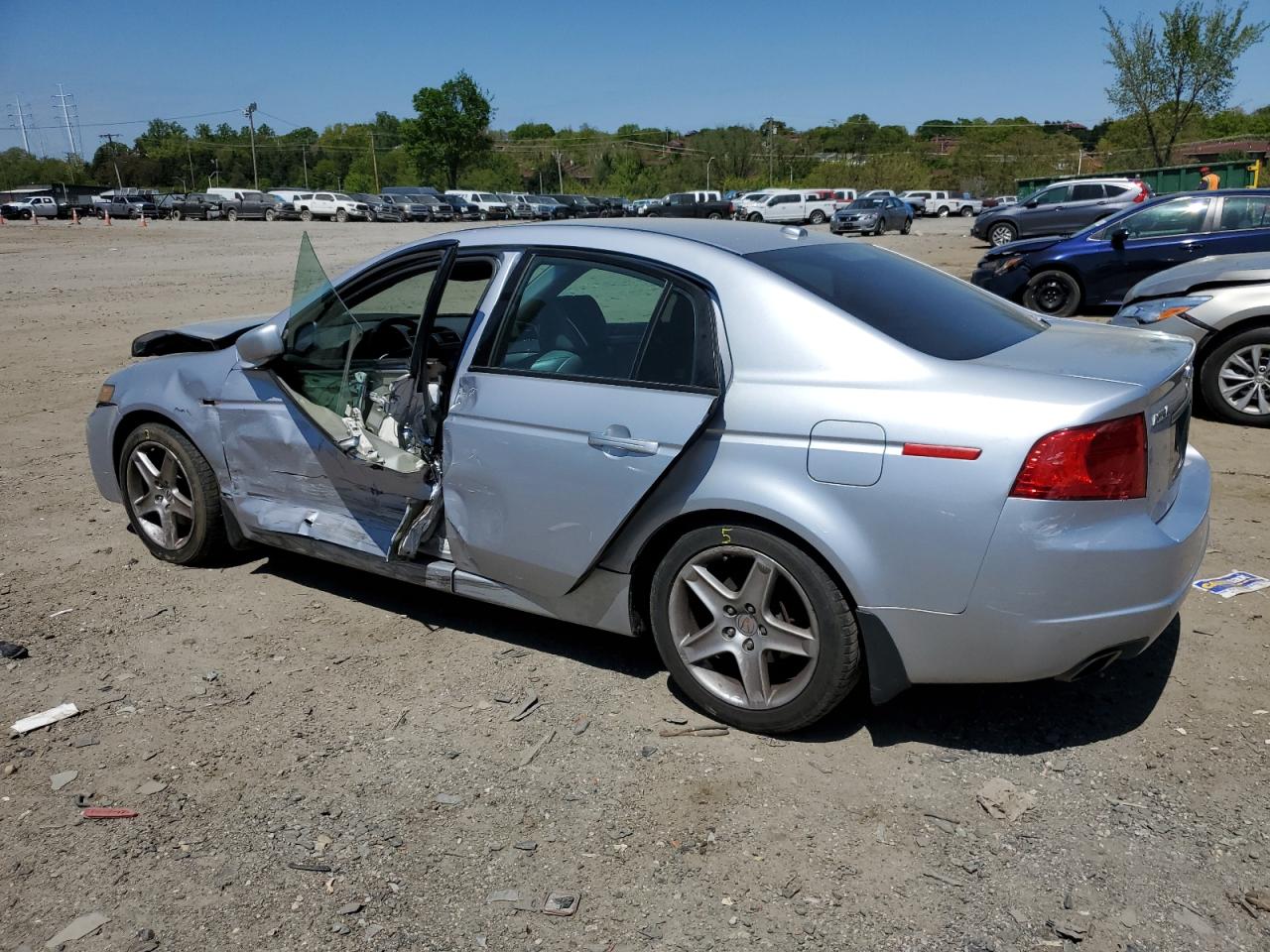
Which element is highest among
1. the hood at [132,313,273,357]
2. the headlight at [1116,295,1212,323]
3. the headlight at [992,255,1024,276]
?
the hood at [132,313,273,357]

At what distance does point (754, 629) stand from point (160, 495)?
334 cm

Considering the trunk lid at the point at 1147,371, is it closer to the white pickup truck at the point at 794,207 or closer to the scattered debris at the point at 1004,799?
the scattered debris at the point at 1004,799

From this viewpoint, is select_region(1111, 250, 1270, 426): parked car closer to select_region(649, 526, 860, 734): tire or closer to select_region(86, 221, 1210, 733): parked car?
select_region(86, 221, 1210, 733): parked car

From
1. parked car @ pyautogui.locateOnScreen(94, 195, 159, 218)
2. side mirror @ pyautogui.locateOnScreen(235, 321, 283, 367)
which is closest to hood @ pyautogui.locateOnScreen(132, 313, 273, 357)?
side mirror @ pyautogui.locateOnScreen(235, 321, 283, 367)

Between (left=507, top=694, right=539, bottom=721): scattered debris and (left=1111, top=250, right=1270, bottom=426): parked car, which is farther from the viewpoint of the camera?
(left=1111, top=250, right=1270, bottom=426): parked car

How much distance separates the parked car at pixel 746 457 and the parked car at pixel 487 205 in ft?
199

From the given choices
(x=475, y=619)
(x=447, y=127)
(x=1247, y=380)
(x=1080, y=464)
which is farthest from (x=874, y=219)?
(x=447, y=127)

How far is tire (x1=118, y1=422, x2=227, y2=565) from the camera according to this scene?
16.1 ft

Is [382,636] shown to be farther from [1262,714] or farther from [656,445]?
[1262,714]

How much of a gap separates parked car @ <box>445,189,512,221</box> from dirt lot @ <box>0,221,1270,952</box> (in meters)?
61.1

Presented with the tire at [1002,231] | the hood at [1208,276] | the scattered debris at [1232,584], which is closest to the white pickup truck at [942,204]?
the tire at [1002,231]

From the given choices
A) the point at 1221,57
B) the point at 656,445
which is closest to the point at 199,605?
the point at 656,445

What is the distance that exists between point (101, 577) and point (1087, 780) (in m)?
4.57

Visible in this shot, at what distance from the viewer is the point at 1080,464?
9.41ft
